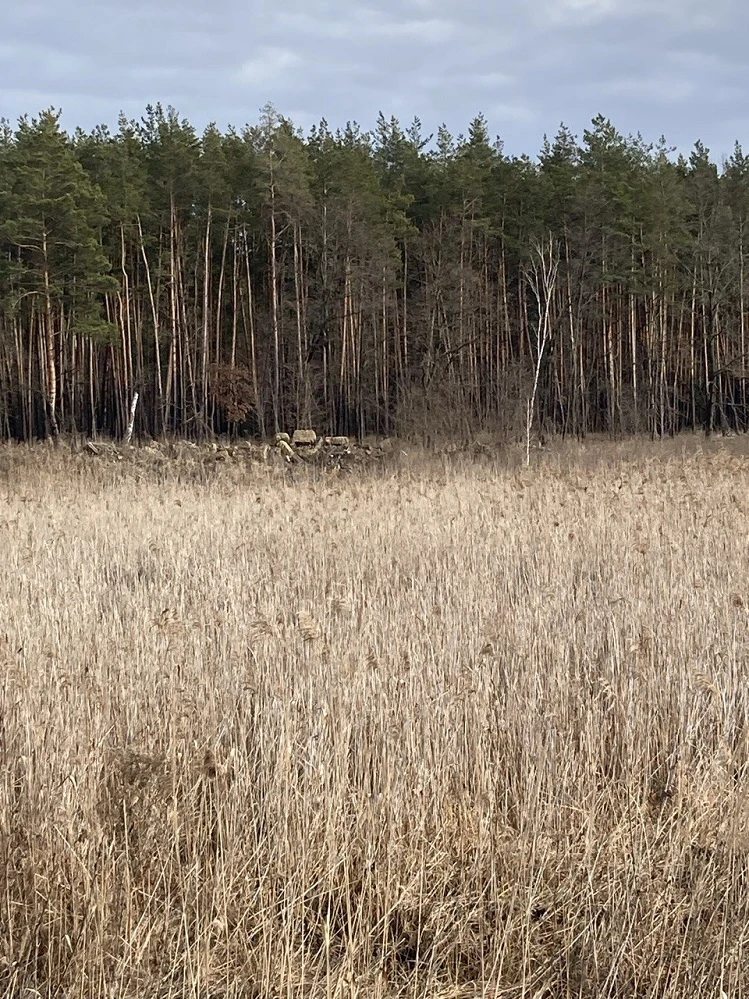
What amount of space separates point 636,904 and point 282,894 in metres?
0.96

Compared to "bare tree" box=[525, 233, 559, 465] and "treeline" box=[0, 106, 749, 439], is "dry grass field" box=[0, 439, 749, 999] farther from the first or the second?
"treeline" box=[0, 106, 749, 439]

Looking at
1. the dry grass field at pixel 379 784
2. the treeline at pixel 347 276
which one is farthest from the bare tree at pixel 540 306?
the dry grass field at pixel 379 784

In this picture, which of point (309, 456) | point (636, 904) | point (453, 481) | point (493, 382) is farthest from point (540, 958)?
point (493, 382)

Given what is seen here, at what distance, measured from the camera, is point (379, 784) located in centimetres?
314

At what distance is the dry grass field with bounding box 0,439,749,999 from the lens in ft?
7.45

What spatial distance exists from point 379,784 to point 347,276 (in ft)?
104

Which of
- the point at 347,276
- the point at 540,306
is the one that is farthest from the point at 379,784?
the point at 347,276

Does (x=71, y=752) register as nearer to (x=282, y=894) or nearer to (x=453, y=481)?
(x=282, y=894)

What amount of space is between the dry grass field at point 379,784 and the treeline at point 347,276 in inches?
929

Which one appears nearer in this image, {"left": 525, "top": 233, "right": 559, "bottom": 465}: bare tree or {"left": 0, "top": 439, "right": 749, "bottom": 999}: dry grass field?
{"left": 0, "top": 439, "right": 749, "bottom": 999}: dry grass field

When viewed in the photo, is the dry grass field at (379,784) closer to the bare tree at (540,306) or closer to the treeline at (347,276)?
the bare tree at (540,306)

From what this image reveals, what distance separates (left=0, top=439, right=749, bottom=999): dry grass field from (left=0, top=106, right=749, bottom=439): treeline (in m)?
23.6

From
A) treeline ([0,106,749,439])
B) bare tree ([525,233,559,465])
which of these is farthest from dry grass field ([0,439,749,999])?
treeline ([0,106,749,439])

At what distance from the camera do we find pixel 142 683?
3.96 metres
